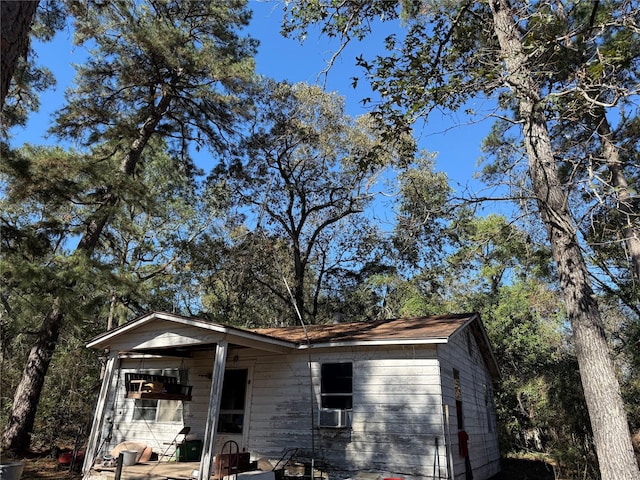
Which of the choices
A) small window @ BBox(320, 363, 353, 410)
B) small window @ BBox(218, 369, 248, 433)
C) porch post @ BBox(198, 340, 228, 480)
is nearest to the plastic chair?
small window @ BBox(218, 369, 248, 433)

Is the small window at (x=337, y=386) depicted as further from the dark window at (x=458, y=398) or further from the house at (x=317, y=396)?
the dark window at (x=458, y=398)

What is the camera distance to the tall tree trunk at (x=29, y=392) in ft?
37.6

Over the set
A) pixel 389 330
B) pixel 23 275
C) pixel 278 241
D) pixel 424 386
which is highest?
pixel 278 241

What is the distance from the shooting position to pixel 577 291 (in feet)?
21.0

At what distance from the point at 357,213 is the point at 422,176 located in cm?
368

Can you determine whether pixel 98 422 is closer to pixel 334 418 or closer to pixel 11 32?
pixel 334 418

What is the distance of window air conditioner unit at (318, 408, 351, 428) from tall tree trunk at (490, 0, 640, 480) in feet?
14.5

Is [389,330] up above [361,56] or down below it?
A: below

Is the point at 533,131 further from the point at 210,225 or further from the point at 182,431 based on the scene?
the point at 210,225

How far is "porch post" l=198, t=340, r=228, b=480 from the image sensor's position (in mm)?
6957

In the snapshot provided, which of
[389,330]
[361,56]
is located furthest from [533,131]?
[389,330]

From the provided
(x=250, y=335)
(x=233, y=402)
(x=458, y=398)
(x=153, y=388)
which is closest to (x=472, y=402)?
(x=458, y=398)

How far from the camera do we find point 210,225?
68.3 feet

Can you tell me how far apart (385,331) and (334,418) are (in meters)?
2.15
